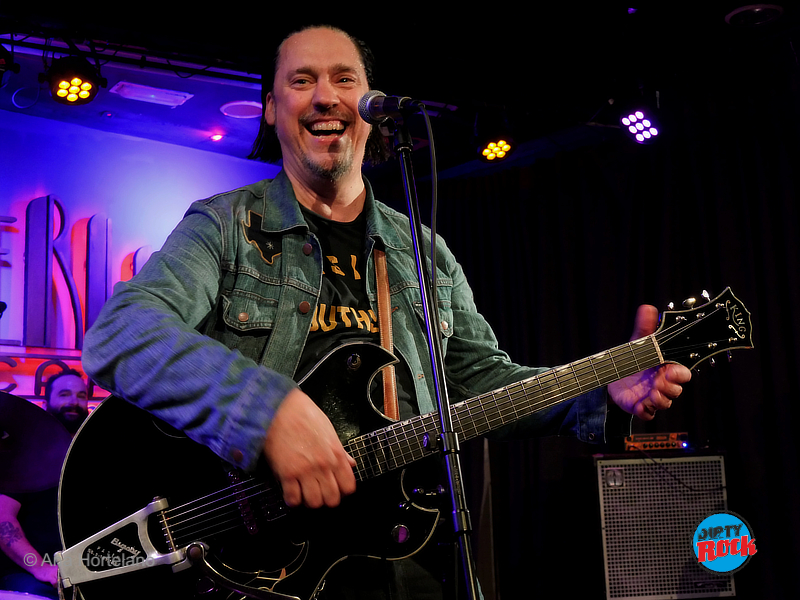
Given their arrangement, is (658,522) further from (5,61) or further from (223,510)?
(5,61)

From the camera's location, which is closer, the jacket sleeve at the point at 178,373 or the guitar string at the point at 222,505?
Result: the jacket sleeve at the point at 178,373

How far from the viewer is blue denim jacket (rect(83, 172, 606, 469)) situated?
4.65ft

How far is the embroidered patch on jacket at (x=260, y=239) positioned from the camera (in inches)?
77.6

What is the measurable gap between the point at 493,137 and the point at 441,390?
14.0 feet

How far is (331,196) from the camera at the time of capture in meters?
2.21

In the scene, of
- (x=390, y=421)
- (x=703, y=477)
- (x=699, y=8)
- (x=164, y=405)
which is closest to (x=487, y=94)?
(x=699, y=8)

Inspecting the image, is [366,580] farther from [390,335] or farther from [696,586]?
[696,586]

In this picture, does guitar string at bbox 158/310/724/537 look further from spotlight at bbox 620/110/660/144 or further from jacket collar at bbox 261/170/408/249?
spotlight at bbox 620/110/660/144

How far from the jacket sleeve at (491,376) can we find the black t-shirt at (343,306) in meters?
0.32

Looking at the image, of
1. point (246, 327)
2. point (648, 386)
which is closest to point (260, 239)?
point (246, 327)

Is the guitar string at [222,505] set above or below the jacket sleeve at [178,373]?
below

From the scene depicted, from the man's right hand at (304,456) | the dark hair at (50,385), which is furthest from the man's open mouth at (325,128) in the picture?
the dark hair at (50,385)

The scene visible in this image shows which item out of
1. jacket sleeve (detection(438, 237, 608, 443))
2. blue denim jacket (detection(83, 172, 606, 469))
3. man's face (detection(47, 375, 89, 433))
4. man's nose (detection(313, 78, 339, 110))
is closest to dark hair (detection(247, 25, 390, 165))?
man's nose (detection(313, 78, 339, 110))

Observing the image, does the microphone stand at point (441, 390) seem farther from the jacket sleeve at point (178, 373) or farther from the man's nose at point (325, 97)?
the man's nose at point (325, 97)
